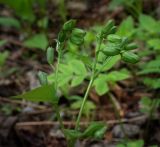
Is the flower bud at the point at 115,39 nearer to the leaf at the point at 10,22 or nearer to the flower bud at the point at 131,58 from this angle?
the flower bud at the point at 131,58

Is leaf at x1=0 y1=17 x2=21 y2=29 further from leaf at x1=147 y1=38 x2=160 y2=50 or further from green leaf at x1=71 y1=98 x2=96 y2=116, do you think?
leaf at x1=147 y1=38 x2=160 y2=50

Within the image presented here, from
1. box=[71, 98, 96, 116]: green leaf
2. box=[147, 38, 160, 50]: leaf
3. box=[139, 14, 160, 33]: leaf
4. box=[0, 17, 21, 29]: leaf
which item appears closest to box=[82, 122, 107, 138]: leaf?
box=[147, 38, 160, 50]: leaf

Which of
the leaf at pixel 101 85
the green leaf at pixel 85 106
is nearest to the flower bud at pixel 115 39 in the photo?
the leaf at pixel 101 85

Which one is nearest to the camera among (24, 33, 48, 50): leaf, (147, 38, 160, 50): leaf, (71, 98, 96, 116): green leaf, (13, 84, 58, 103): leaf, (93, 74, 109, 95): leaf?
(13, 84, 58, 103): leaf

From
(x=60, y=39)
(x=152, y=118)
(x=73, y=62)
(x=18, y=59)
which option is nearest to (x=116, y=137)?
(x=152, y=118)

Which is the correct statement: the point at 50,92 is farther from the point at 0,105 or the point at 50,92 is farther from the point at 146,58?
the point at 146,58

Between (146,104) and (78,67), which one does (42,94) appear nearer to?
(78,67)

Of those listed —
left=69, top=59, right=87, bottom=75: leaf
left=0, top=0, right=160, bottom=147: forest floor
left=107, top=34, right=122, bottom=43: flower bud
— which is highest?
left=107, top=34, right=122, bottom=43: flower bud

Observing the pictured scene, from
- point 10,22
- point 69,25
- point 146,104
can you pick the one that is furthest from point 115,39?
point 10,22
